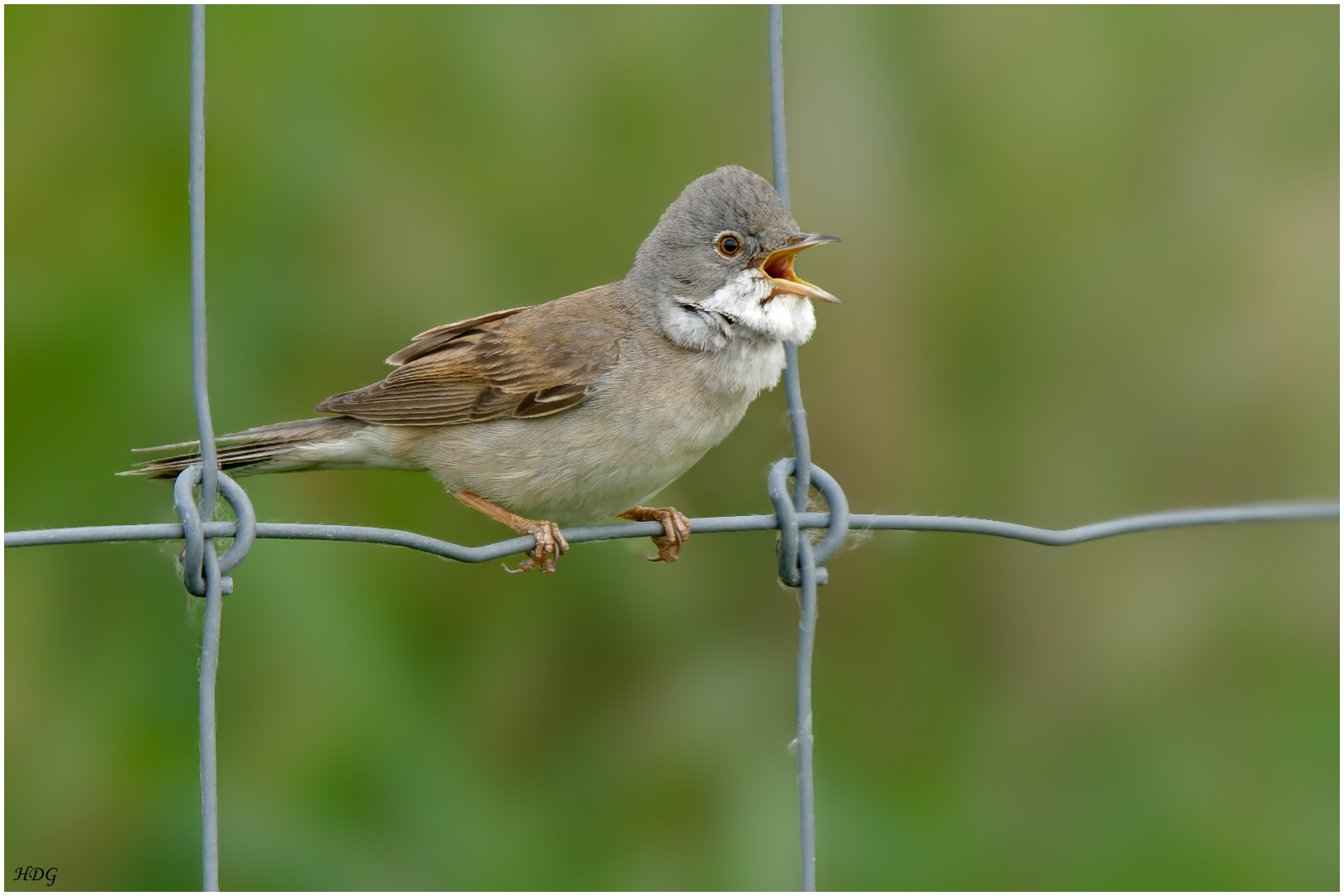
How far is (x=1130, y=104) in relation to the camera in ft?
16.4

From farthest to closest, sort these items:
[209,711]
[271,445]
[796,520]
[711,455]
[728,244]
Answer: [711,455]
[728,244]
[271,445]
[796,520]
[209,711]

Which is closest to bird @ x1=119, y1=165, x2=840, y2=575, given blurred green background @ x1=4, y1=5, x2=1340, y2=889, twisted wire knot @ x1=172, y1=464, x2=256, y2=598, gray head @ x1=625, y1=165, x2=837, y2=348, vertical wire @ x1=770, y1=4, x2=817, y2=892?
gray head @ x1=625, y1=165, x2=837, y2=348

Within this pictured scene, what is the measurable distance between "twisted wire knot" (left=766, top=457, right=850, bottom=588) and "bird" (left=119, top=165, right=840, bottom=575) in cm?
74

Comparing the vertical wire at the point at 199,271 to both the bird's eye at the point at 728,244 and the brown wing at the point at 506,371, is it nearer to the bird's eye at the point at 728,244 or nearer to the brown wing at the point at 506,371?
the brown wing at the point at 506,371

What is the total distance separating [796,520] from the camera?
2.98 meters

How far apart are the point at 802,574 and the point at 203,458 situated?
1.22 meters

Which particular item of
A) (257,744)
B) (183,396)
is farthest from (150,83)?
(257,744)

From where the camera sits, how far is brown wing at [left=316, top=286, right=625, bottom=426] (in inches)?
153

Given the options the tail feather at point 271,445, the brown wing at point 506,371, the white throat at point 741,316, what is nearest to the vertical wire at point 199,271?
the tail feather at point 271,445

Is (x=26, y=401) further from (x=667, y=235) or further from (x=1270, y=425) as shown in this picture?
(x=1270, y=425)

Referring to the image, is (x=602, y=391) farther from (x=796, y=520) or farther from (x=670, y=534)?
(x=796, y=520)

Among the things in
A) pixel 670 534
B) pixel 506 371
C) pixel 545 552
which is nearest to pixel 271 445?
pixel 506 371

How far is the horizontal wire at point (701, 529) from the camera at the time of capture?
8.25ft

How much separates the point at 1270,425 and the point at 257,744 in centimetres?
342
